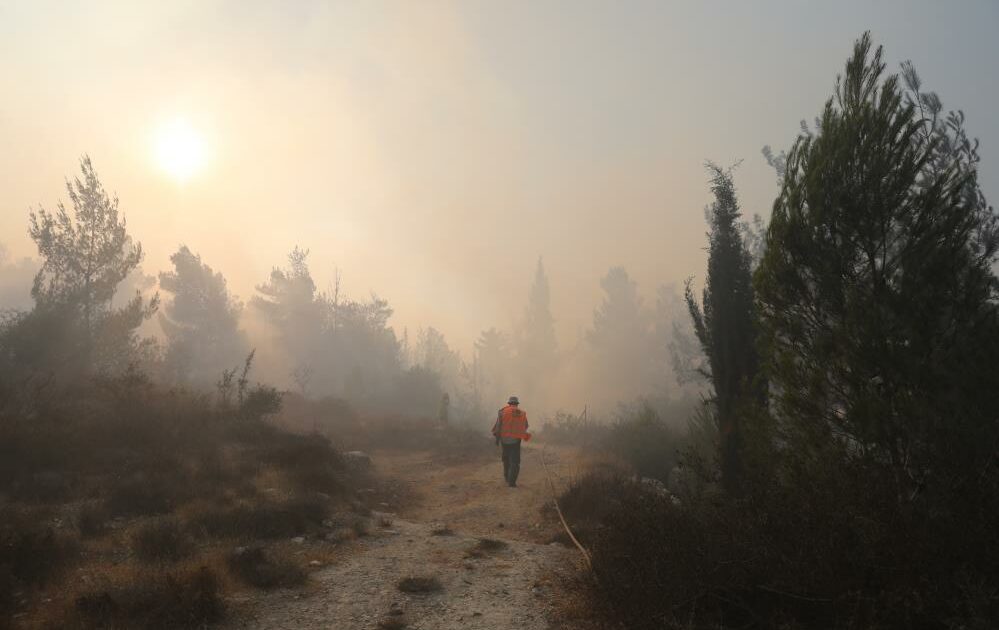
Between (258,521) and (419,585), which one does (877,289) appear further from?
(258,521)

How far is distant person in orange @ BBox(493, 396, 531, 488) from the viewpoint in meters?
12.6

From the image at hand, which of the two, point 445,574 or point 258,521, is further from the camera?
point 258,521

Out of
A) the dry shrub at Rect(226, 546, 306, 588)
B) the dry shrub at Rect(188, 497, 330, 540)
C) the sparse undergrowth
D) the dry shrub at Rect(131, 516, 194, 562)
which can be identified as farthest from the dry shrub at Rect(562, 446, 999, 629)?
the dry shrub at Rect(131, 516, 194, 562)

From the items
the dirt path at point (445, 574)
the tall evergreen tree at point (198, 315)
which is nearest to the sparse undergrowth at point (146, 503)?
the dirt path at point (445, 574)

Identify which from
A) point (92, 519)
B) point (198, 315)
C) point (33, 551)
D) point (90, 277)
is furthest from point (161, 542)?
point (198, 315)

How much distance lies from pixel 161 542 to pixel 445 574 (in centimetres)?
388

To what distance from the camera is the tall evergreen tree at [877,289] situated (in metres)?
5.34

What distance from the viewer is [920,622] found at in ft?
10.5

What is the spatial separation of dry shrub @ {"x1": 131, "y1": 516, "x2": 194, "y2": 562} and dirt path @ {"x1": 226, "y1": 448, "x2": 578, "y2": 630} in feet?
6.33

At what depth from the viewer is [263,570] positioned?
608 centimetres

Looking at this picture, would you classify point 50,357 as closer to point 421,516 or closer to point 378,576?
point 421,516

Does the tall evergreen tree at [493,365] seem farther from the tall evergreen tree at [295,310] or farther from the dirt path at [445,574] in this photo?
the dirt path at [445,574]

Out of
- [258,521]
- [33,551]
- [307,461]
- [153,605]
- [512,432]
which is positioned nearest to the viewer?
[153,605]

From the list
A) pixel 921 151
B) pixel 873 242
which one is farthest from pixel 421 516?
pixel 921 151
